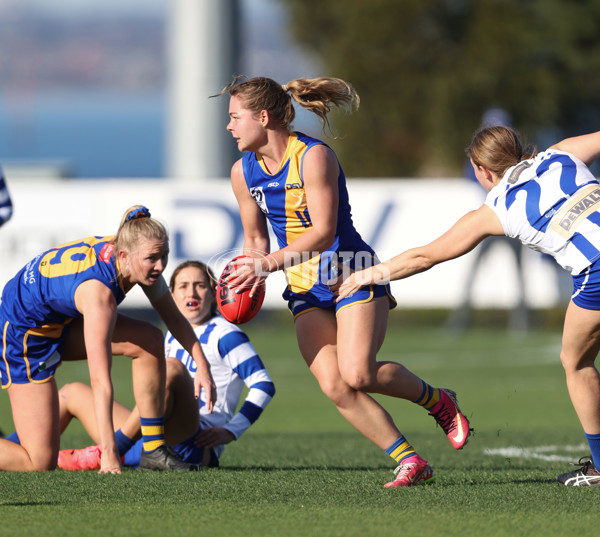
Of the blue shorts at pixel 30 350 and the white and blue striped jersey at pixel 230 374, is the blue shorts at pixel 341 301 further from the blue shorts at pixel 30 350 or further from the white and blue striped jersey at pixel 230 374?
the blue shorts at pixel 30 350

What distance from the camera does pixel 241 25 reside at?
1761 cm

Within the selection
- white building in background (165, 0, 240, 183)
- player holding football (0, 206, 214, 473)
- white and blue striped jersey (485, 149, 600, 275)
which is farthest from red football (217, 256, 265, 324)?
white building in background (165, 0, 240, 183)

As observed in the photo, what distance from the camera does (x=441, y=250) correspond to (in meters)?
4.98

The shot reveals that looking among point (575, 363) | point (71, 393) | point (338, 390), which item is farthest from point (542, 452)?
point (71, 393)

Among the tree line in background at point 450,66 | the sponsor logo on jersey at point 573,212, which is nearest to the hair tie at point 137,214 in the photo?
the sponsor logo on jersey at point 573,212

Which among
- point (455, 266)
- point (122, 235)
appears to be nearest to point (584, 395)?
point (122, 235)

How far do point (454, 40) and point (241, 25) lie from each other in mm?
9712

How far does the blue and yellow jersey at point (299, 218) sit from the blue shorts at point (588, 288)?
968 millimetres

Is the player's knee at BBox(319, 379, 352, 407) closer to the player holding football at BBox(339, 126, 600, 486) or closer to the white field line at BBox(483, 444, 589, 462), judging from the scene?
the player holding football at BBox(339, 126, 600, 486)

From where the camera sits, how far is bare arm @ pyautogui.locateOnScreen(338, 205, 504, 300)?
4.96 metres

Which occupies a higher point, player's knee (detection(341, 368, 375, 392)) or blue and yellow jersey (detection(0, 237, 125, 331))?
blue and yellow jersey (detection(0, 237, 125, 331))

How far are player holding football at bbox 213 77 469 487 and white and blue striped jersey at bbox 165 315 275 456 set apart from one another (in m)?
0.64

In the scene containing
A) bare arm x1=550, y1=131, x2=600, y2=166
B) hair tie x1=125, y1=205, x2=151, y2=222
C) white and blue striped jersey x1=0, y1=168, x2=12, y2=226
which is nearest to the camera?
bare arm x1=550, y1=131, x2=600, y2=166

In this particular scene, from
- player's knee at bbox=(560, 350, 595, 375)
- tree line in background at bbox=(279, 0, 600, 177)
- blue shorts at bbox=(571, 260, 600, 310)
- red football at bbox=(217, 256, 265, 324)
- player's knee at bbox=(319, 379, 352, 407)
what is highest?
blue shorts at bbox=(571, 260, 600, 310)
